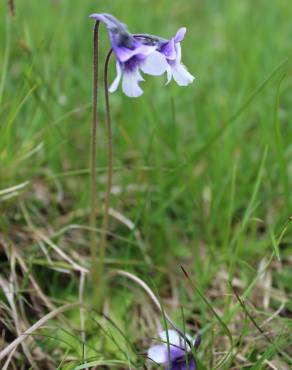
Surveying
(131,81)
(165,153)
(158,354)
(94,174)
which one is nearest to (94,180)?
(94,174)

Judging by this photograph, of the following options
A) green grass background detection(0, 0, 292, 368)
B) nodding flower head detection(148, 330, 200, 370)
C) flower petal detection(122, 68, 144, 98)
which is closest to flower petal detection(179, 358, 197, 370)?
nodding flower head detection(148, 330, 200, 370)

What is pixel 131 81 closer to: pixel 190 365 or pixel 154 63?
pixel 154 63

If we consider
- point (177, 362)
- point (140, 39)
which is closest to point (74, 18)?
point (140, 39)

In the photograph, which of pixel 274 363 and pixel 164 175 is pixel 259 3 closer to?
pixel 164 175

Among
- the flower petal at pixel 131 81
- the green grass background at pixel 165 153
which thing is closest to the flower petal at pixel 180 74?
the flower petal at pixel 131 81

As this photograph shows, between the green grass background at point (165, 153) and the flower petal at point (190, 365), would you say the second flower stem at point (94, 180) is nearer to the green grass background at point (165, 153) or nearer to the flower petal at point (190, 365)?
the green grass background at point (165, 153)

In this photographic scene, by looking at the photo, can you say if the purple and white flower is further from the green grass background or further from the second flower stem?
the green grass background
